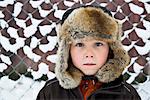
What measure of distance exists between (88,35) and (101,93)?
0.23m

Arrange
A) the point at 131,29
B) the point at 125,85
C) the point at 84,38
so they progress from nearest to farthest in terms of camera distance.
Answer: the point at 84,38 < the point at 125,85 < the point at 131,29

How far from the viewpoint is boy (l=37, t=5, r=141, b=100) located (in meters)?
1.62

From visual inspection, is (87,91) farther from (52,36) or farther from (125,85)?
(52,36)

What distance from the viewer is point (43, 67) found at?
2408 mm

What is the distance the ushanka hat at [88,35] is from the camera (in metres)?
1.62

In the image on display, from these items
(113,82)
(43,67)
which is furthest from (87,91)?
(43,67)

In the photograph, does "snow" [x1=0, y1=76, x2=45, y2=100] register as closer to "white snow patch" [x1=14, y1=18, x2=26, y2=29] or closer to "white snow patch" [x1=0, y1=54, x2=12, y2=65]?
"white snow patch" [x1=0, y1=54, x2=12, y2=65]

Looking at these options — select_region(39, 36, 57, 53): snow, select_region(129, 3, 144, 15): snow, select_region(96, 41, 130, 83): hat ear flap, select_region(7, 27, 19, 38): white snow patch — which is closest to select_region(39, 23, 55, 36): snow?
select_region(39, 36, 57, 53): snow

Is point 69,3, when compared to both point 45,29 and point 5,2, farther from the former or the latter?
point 5,2

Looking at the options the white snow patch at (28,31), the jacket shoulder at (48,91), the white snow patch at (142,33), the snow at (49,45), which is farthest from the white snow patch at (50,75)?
the jacket shoulder at (48,91)

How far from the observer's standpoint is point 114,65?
168cm

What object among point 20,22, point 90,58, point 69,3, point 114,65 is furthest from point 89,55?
point 20,22

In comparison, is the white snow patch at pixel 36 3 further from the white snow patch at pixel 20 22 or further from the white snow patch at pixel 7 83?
the white snow patch at pixel 7 83

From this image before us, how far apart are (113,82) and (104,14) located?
0.26 metres
